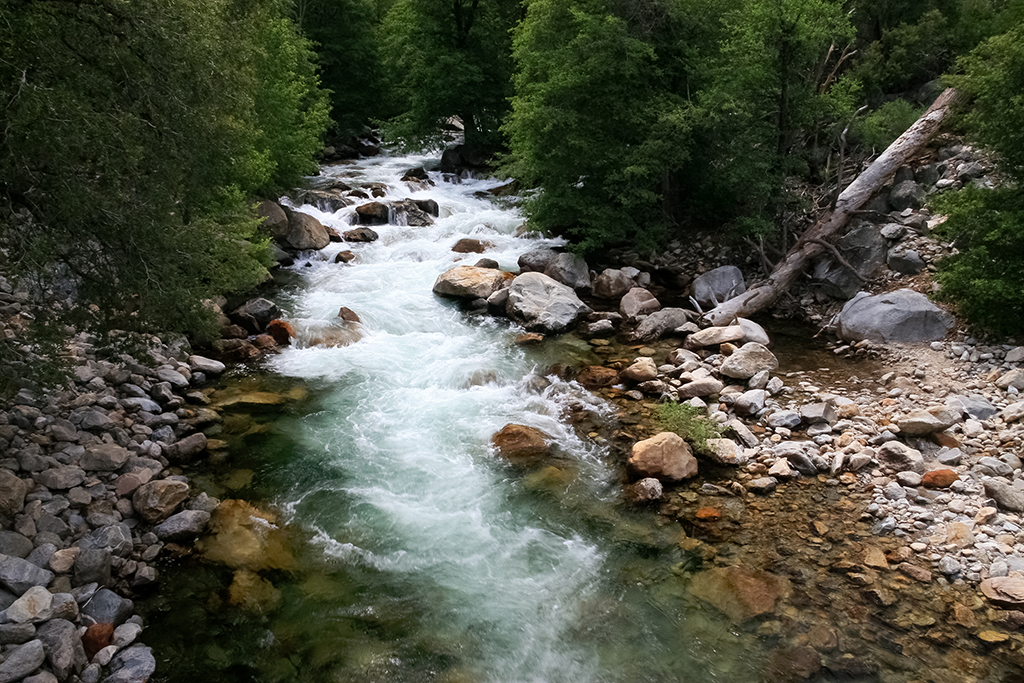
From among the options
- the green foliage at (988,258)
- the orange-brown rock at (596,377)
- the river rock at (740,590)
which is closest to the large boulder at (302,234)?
the orange-brown rock at (596,377)

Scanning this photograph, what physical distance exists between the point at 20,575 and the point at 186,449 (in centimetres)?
270

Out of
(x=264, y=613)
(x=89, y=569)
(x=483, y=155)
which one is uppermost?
(x=483, y=155)

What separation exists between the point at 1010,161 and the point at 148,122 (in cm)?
1139

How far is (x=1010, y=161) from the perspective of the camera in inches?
354

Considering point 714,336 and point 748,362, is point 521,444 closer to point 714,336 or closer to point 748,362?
point 748,362

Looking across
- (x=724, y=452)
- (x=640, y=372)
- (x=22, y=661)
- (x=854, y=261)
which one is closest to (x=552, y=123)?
(x=640, y=372)

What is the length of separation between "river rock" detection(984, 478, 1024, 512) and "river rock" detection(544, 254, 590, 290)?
8.90 meters

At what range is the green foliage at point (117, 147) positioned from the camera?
207 inches

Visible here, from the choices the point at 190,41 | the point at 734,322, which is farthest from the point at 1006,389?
the point at 190,41

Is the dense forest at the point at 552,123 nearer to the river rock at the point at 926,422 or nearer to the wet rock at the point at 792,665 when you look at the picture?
the river rock at the point at 926,422

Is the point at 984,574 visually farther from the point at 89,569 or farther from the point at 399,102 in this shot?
the point at 399,102

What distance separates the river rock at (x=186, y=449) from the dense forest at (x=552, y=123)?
152 cm

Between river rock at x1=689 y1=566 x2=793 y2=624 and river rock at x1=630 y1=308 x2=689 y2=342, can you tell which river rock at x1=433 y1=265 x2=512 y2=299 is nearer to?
river rock at x1=630 y1=308 x2=689 y2=342

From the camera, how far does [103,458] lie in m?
6.97
